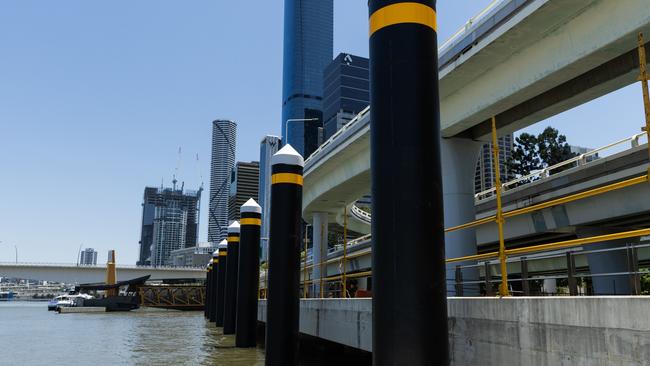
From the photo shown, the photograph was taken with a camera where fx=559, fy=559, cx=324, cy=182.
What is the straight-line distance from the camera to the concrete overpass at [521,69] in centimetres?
1349

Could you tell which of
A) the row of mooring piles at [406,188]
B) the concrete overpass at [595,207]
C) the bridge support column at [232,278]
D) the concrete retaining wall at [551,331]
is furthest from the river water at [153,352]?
the row of mooring piles at [406,188]

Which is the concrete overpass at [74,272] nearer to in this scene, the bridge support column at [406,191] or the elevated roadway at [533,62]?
the elevated roadway at [533,62]

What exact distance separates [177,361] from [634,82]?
1591 centimetres

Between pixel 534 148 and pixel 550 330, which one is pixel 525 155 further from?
pixel 550 330

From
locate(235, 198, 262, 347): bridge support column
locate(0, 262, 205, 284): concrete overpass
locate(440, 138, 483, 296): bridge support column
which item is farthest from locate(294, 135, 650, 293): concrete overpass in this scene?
locate(0, 262, 205, 284): concrete overpass

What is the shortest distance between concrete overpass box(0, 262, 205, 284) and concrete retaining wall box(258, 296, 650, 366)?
9713cm

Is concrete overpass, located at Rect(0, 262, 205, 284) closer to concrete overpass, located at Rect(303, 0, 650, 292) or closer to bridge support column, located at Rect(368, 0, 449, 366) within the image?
concrete overpass, located at Rect(303, 0, 650, 292)

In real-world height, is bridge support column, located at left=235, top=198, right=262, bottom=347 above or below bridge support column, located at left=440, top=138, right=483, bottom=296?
below

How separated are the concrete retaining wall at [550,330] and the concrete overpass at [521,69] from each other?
25.7 ft

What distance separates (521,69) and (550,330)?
11.2m

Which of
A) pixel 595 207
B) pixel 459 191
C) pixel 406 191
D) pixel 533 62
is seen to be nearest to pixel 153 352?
pixel 459 191

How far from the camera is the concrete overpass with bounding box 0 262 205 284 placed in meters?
92.9

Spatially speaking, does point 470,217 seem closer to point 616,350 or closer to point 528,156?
point 616,350

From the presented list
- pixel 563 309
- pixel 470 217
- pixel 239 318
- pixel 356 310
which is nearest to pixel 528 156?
pixel 470 217
